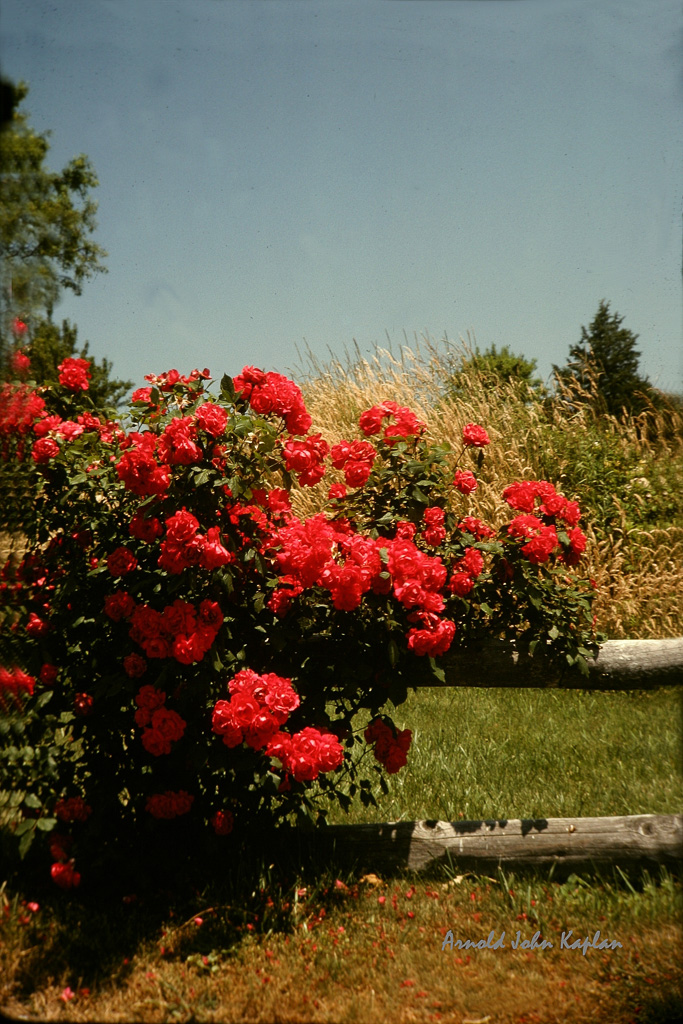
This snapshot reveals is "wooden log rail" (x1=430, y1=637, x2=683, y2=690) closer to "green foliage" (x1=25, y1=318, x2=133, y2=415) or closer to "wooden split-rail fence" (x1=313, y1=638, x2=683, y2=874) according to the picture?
"wooden split-rail fence" (x1=313, y1=638, x2=683, y2=874)

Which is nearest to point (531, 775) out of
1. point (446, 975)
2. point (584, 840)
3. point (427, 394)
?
point (584, 840)

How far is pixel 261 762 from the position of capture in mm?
2635

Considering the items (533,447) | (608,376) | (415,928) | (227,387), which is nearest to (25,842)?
(415,928)

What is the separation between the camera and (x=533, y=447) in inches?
241

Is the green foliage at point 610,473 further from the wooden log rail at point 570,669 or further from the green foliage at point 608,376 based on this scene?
the wooden log rail at point 570,669

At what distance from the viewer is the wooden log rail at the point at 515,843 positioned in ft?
8.71

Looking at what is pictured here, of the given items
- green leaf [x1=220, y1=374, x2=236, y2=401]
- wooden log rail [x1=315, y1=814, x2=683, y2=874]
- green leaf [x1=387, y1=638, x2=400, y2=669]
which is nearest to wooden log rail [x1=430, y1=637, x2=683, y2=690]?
green leaf [x1=387, y1=638, x2=400, y2=669]

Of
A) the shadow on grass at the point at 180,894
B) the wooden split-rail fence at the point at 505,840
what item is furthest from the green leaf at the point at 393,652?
the shadow on grass at the point at 180,894

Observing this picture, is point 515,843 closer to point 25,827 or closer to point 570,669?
point 570,669

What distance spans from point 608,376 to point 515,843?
6.23 m

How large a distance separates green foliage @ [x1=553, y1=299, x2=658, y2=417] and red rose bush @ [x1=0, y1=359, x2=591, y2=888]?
4290 mm

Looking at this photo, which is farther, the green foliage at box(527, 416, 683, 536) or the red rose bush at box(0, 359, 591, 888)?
the green foliage at box(527, 416, 683, 536)

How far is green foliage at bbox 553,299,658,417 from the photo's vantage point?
6.97 metres

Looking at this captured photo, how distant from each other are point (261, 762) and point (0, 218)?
2.04 metres
